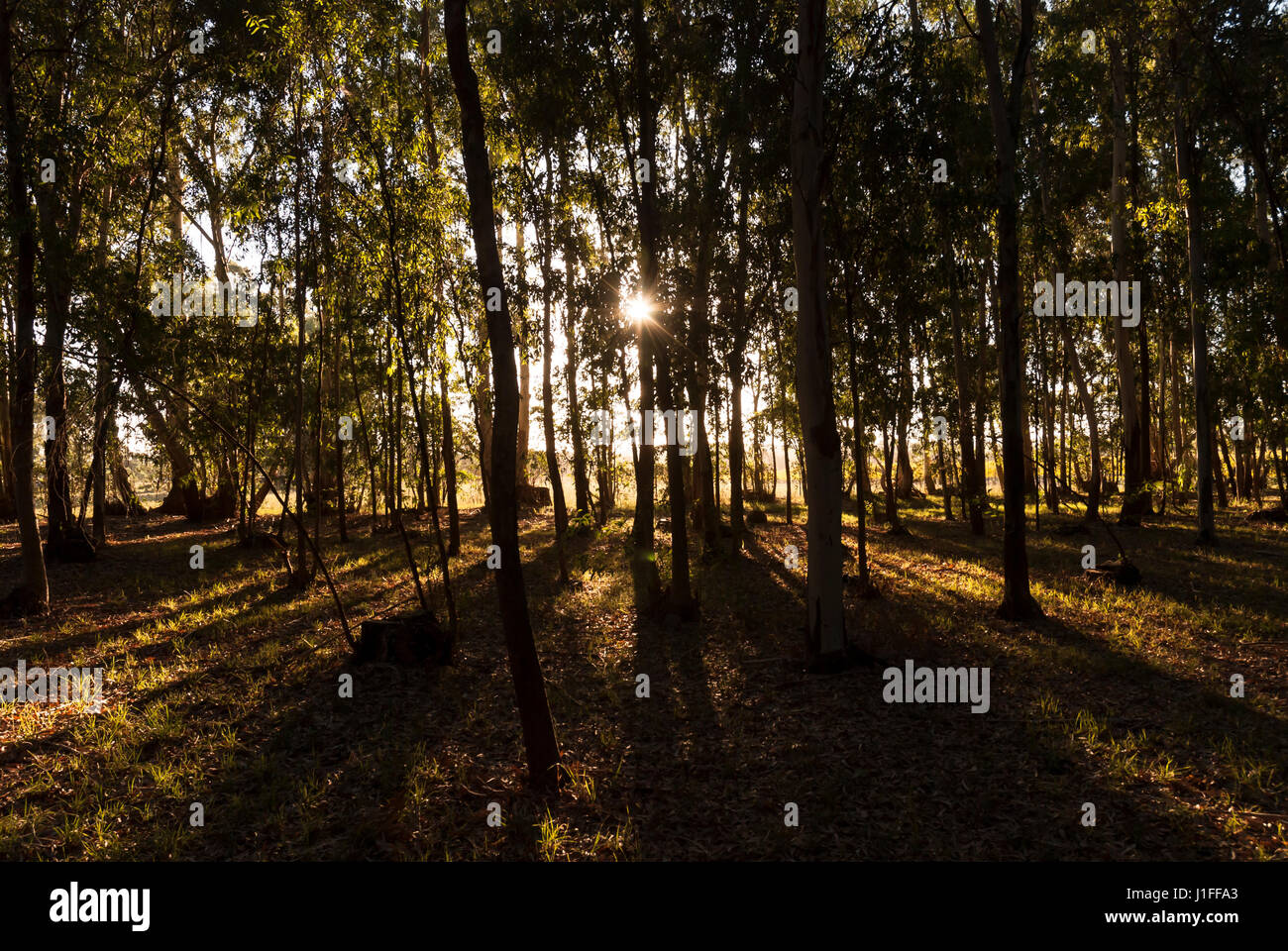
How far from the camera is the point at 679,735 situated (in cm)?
707

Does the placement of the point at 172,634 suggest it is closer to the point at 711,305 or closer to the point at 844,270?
the point at 711,305

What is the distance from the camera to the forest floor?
16.4ft

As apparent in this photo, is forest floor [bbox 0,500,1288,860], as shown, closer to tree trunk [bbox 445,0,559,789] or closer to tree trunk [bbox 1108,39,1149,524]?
tree trunk [bbox 445,0,559,789]

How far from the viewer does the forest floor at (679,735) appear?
4.99 m

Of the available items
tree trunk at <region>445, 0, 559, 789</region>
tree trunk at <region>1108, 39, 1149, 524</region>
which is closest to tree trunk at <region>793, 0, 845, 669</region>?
tree trunk at <region>445, 0, 559, 789</region>

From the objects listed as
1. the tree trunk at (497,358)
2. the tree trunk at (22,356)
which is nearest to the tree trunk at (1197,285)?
the tree trunk at (497,358)

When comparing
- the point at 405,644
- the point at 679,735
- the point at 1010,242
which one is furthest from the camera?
the point at 1010,242

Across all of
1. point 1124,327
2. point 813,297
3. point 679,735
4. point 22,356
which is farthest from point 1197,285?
point 22,356

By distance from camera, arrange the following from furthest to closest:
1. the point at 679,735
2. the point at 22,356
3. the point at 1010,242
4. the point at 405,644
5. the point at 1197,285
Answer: the point at 1197,285 → the point at 22,356 → the point at 1010,242 → the point at 405,644 → the point at 679,735

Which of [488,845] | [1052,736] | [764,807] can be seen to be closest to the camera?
[488,845]

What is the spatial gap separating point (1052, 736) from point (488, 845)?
5.48 metres

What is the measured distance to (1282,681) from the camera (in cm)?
736

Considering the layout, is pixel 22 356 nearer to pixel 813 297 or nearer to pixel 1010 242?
pixel 813 297
